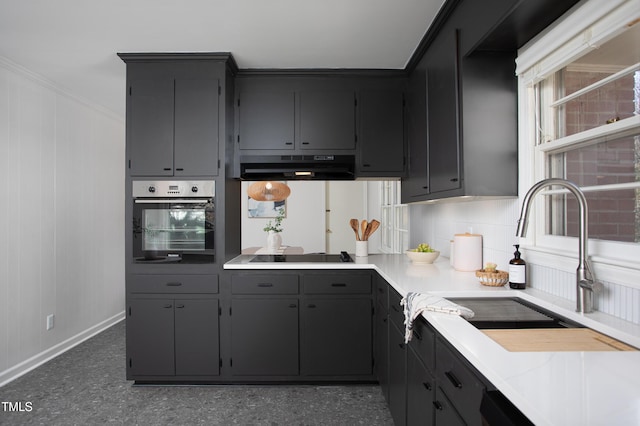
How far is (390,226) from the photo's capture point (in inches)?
197

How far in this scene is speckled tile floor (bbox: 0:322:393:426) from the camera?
243 cm

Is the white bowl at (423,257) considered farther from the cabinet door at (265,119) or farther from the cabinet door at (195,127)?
the cabinet door at (195,127)

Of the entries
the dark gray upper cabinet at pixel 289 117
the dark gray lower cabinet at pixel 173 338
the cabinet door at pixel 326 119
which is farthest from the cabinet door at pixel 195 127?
the dark gray lower cabinet at pixel 173 338

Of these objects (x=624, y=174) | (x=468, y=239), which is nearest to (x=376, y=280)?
(x=468, y=239)

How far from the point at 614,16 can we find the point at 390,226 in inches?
147

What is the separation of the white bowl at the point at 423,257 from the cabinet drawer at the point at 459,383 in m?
1.42

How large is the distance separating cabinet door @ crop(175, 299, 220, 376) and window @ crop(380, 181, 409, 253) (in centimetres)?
233

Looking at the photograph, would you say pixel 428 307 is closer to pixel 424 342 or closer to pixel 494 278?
pixel 424 342

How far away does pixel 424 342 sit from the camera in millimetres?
1600

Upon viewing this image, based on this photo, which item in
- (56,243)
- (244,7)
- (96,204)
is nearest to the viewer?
(244,7)

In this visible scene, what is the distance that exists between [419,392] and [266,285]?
1.52 metres

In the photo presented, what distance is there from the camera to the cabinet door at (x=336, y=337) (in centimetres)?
290

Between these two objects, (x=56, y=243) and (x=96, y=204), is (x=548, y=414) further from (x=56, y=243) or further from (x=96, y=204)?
(x=96, y=204)

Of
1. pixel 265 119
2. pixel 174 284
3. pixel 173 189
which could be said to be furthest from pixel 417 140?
pixel 174 284
